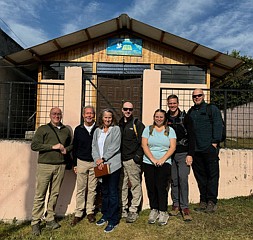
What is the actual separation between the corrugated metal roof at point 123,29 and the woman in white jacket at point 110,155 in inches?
218

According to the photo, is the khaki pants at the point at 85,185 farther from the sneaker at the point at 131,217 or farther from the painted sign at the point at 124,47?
the painted sign at the point at 124,47

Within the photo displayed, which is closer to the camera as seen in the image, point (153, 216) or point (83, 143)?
point (153, 216)

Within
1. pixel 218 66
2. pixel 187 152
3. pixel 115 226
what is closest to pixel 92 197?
pixel 115 226

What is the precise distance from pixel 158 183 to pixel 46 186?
1750 millimetres

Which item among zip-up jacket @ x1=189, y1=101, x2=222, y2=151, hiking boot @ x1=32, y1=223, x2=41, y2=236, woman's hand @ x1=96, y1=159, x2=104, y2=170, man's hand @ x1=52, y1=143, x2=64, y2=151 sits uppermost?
zip-up jacket @ x1=189, y1=101, x2=222, y2=151

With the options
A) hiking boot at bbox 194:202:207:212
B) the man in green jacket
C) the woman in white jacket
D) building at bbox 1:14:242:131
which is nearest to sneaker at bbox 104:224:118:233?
the woman in white jacket

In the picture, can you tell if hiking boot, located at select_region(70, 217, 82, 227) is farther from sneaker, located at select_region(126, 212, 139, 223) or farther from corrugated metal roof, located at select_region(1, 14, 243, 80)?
corrugated metal roof, located at select_region(1, 14, 243, 80)

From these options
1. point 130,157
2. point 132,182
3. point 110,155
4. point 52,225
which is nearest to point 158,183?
point 132,182

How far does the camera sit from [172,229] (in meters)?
4.03

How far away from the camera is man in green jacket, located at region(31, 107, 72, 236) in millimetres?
4246

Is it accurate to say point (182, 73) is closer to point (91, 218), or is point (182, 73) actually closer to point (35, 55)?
point (35, 55)

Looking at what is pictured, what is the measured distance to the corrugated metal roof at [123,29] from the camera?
8961mm

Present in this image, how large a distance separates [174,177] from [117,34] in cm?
699

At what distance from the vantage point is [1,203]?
16.9 ft
